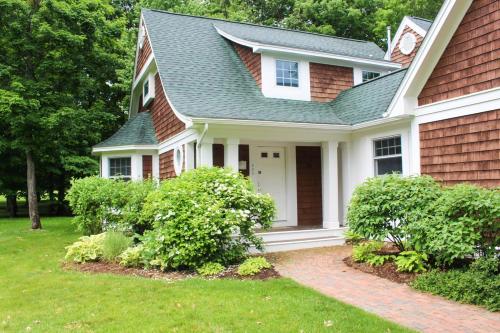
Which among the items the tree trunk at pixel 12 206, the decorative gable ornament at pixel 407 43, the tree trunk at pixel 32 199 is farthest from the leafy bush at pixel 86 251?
the tree trunk at pixel 12 206

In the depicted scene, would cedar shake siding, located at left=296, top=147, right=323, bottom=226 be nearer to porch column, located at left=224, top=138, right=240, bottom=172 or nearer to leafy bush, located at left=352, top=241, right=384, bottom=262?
porch column, located at left=224, top=138, right=240, bottom=172

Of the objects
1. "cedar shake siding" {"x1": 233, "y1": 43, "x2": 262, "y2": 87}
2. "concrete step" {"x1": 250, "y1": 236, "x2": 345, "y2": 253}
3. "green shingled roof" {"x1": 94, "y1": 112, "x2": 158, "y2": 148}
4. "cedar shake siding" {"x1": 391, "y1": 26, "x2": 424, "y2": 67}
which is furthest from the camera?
"cedar shake siding" {"x1": 391, "y1": 26, "x2": 424, "y2": 67}

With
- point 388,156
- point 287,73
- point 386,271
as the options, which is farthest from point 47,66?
point 386,271

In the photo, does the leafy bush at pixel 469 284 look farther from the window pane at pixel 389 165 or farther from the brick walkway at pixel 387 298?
the window pane at pixel 389 165

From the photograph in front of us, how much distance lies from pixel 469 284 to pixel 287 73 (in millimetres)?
7698

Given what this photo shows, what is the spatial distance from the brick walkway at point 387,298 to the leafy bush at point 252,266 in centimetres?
35

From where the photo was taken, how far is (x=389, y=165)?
9500 mm

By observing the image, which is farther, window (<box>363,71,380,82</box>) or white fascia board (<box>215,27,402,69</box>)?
window (<box>363,71,380,82</box>)

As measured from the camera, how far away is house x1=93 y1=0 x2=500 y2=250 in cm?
702

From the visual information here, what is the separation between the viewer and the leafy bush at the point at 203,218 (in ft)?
22.7

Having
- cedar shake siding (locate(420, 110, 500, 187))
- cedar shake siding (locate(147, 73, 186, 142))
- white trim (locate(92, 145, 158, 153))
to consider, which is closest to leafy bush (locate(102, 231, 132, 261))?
cedar shake siding (locate(147, 73, 186, 142))

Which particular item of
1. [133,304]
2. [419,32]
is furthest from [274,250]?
[419,32]

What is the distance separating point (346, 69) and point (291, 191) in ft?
13.5

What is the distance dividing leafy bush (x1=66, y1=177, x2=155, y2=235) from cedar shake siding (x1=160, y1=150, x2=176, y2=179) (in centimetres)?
149
